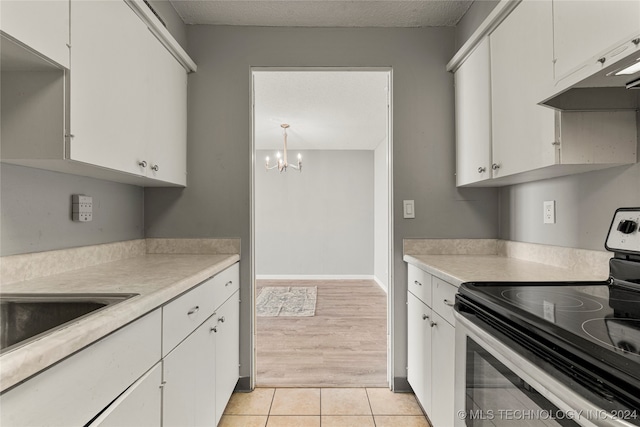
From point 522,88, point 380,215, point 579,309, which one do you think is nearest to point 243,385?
point 579,309

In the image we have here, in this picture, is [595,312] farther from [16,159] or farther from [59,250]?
[59,250]

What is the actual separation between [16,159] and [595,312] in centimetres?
176

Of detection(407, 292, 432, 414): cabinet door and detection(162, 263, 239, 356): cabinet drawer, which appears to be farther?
detection(407, 292, 432, 414): cabinet door

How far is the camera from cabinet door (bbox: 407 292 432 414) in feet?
5.91

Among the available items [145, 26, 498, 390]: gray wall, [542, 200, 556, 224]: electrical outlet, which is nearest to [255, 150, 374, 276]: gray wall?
[145, 26, 498, 390]: gray wall

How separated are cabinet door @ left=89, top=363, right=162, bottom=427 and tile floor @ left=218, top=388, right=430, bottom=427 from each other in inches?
39.4

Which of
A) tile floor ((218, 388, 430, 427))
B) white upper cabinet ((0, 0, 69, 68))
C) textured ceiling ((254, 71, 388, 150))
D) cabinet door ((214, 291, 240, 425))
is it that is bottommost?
tile floor ((218, 388, 430, 427))

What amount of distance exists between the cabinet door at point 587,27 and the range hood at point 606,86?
0.10ft

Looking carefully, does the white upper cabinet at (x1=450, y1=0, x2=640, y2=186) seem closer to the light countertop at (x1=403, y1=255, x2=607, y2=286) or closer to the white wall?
the light countertop at (x1=403, y1=255, x2=607, y2=286)

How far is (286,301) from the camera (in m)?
4.69

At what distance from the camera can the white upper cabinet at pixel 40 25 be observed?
896 millimetres

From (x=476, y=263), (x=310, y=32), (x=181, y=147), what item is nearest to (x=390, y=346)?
(x=476, y=263)

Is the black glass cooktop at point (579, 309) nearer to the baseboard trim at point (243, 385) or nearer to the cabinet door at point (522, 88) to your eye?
the cabinet door at point (522, 88)

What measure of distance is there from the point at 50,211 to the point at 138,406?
0.92 meters
